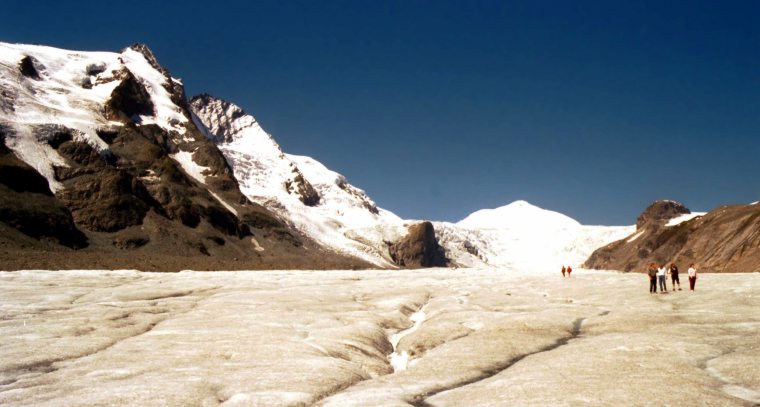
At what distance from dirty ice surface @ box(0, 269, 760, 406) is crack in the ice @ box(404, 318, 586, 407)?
0.12 metres

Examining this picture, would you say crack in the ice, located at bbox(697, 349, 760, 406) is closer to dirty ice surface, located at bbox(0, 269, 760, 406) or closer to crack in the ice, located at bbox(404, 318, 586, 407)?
dirty ice surface, located at bbox(0, 269, 760, 406)

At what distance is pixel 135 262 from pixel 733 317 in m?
153

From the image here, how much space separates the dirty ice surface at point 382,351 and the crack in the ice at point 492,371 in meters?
0.12

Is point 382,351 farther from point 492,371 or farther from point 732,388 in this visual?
point 732,388

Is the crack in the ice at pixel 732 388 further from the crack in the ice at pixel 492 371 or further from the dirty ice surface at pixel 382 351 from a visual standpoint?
the crack in the ice at pixel 492 371

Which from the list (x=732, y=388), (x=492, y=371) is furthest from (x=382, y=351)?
(x=732, y=388)

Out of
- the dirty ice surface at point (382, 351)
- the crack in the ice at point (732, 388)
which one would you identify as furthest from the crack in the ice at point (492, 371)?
the crack in the ice at point (732, 388)

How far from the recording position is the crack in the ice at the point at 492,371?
79.0 feet

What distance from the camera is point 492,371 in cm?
3008

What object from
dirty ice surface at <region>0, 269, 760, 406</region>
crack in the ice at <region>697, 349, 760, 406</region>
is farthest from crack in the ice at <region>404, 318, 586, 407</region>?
crack in the ice at <region>697, 349, 760, 406</region>

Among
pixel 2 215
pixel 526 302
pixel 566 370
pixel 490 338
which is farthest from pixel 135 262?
pixel 566 370

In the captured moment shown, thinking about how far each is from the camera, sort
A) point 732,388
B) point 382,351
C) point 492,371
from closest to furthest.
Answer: point 732,388 < point 492,371 < point 382,351

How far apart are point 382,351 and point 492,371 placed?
9318 mm

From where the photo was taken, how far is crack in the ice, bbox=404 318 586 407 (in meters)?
24.1
